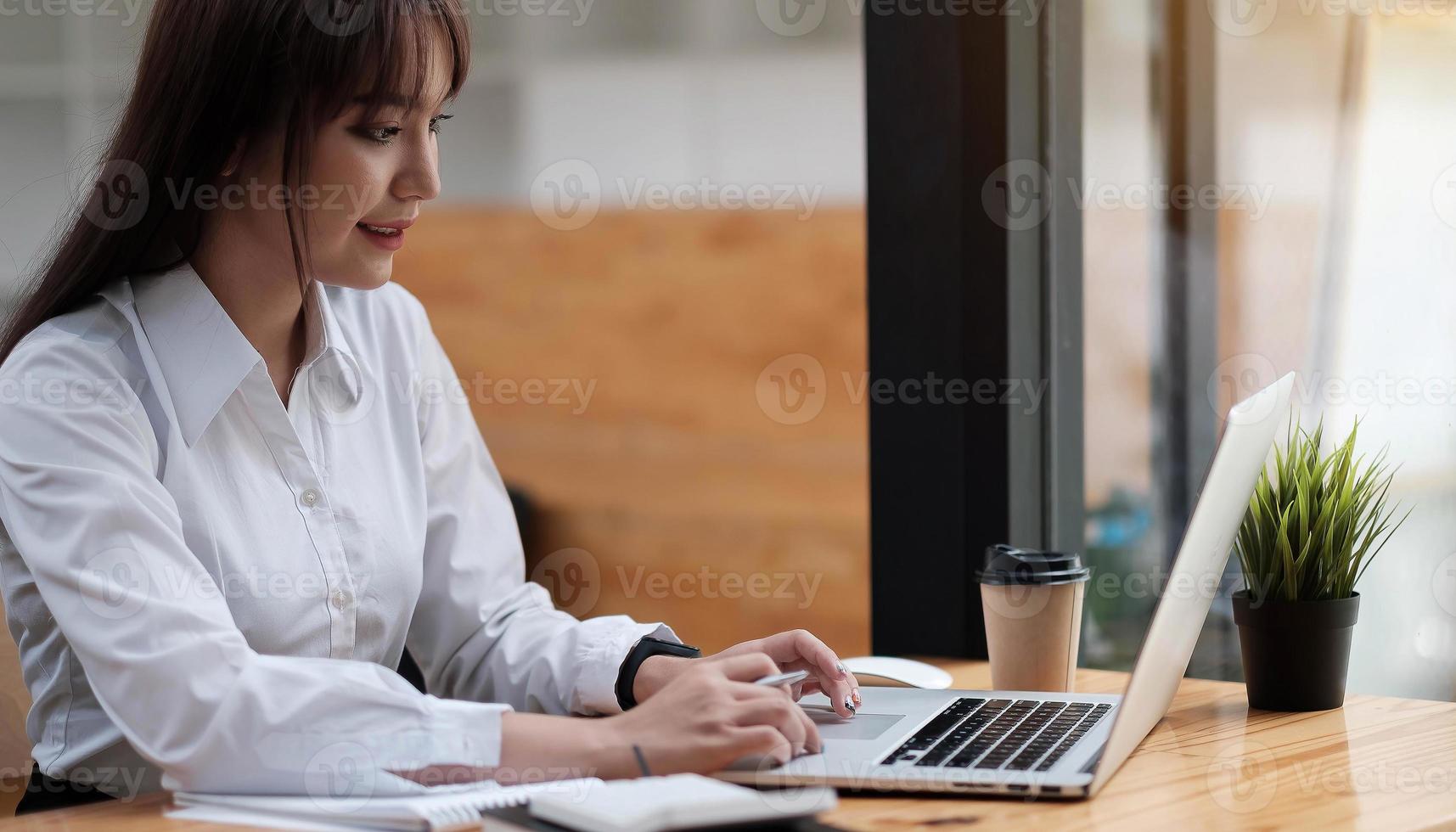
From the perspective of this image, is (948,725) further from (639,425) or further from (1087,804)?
(639,425)

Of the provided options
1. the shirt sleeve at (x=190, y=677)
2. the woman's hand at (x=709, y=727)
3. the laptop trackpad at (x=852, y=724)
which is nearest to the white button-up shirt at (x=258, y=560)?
the shirt sleeve at (x=190, y=677)

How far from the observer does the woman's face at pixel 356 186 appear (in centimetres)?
110

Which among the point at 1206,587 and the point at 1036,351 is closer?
the point at 1206,587

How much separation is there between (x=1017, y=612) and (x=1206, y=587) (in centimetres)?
21

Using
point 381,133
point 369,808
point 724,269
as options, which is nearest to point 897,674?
point 369,808

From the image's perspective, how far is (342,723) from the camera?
2.89 ft

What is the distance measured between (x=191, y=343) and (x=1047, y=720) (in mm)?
774

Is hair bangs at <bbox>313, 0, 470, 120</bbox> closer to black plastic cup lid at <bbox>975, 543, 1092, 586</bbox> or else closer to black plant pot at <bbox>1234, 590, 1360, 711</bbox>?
black plastic cup lid at <bbox>975, 543, 1092, 586</bbox>

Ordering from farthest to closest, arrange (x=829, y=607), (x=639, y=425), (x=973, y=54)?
(x=639, y=425) < (x=829, y=607) < (x=973, y=54)

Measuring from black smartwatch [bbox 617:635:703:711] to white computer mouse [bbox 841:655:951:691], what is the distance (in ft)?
0.58

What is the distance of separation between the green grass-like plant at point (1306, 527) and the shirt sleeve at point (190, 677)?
68cm

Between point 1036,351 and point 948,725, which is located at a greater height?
point 1036,351

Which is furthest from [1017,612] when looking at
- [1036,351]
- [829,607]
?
[829,607]

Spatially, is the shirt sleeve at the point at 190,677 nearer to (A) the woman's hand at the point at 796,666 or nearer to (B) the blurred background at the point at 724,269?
(A) the woman's hand at the point at 796,666
